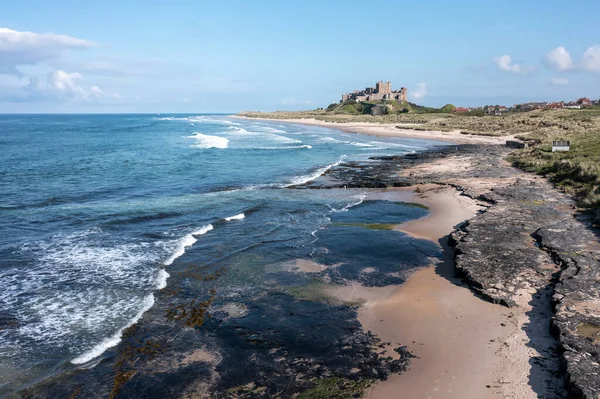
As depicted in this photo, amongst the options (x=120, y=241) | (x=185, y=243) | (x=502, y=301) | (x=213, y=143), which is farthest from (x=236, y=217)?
(x=213, y=143)

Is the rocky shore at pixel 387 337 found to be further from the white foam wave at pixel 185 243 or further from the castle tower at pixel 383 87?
the castle tower at pixel 383 87

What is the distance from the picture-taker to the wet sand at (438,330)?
8.12m

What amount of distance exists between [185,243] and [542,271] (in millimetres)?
12716

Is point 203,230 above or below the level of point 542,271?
A: below

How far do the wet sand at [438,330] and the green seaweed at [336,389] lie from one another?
0.94ft

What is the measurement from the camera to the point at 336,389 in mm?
8156

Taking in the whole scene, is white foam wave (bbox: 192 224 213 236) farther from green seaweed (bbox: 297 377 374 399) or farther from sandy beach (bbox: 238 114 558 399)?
green seaweed (bbox: 297 377 374 399)

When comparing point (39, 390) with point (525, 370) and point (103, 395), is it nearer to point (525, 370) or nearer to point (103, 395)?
point (103, 395)

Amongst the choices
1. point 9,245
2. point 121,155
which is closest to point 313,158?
point 121,155

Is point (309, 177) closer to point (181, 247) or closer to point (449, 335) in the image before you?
point (181, 247)

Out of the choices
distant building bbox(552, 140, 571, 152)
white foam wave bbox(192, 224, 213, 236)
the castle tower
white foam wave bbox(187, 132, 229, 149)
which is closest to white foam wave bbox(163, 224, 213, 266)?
white foam wave bbox(192, 224, 213, 236)

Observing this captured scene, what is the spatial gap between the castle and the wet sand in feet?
536

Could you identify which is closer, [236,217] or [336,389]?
[336,389]

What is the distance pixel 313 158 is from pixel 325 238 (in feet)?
95.5
